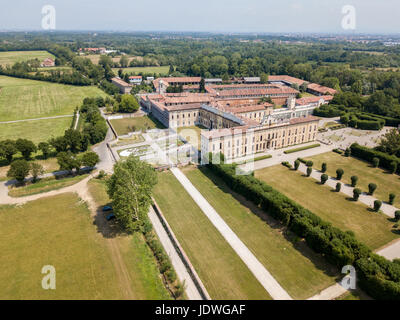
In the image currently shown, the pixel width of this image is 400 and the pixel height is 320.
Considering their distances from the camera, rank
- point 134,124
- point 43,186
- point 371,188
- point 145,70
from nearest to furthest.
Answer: point 371,188 → point 43,186 → point 134,124 → point 145,70

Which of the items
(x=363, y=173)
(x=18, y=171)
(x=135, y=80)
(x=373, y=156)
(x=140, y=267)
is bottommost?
(x=140, y=267)

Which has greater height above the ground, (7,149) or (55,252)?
(7,149)

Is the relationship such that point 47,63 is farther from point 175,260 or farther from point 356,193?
point 356,193

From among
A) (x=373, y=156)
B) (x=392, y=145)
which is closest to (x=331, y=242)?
(x=373, y=156)

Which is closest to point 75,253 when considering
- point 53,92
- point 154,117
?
point 154,117

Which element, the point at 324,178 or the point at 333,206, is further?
the point at 324,178
